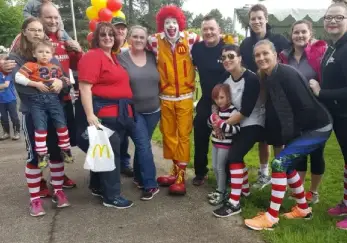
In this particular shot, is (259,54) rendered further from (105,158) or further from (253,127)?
(105,158)

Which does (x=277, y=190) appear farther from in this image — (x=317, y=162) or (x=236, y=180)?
(x=317, y=162)

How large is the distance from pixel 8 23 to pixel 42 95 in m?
38.3

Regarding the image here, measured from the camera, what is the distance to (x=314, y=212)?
12.3 feet

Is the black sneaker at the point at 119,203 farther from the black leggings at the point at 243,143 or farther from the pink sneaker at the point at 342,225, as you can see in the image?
the pink sneaker at the point at 342,225

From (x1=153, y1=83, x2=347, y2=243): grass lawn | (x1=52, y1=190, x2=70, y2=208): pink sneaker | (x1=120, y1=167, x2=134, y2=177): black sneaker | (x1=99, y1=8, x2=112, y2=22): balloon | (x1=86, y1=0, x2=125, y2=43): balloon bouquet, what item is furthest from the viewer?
(x1=86, y1=0, x2=125, y2=43): balloon bouquet

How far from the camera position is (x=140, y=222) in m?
3.62

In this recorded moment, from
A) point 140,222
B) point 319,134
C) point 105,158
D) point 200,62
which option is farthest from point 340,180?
point 105,158

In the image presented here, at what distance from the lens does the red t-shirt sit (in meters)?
3.63

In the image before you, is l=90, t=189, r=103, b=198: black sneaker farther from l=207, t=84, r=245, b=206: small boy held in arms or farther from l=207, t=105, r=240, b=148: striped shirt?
l=207, t=105, r=240, b=148: striped shirt

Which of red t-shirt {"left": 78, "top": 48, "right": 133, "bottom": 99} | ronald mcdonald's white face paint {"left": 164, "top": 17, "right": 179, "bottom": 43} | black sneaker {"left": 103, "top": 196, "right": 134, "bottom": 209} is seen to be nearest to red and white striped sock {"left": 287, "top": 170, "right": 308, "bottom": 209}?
black sneaker {"left": 103, "top": 196, "right": 134, "bottom": 209}

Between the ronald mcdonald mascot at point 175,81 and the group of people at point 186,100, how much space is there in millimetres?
12

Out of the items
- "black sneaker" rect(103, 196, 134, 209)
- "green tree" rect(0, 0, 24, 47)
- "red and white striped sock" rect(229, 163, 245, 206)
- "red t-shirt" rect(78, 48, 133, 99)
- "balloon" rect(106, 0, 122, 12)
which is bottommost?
"black sneaker" rect(103, 196, 134, 209)

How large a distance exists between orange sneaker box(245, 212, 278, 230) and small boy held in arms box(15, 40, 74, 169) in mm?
2117

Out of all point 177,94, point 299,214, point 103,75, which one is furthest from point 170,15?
point 299,214
